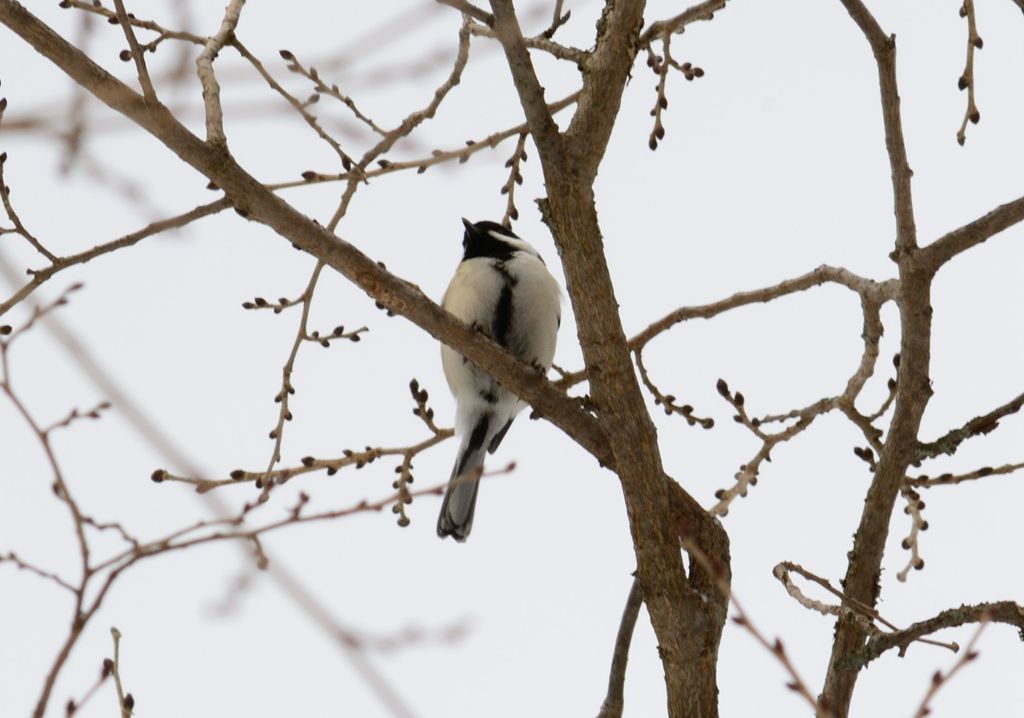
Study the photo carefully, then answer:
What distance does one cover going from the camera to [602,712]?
4070 millimetres

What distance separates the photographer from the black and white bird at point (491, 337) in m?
4.99

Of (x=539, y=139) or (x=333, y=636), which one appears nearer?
(x=333, y=636)

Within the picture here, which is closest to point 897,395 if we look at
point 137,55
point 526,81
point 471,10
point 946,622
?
point 946,622

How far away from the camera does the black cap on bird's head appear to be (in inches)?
211

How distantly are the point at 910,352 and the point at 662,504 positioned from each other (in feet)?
2.64

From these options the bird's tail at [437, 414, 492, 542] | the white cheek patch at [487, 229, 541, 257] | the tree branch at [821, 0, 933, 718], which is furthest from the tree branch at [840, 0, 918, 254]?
the white cheek patch at [487, 229, 541, 257]

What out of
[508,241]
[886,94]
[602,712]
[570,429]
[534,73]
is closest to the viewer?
[534,73]

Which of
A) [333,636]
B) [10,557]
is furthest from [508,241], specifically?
[333,636]

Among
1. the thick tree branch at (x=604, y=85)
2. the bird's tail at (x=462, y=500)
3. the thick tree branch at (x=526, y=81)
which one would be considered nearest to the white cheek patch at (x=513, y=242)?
the bird's tail at (x=462, y=500)

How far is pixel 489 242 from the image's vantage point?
543 centimetres

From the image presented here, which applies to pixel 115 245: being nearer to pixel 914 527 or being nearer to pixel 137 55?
pixel 137 55

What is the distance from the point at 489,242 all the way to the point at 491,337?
2.00 ft

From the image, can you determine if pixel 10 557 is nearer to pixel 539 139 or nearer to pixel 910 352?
pixel 539 139

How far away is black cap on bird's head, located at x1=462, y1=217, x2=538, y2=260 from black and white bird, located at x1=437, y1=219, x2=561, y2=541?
0.51 feet
